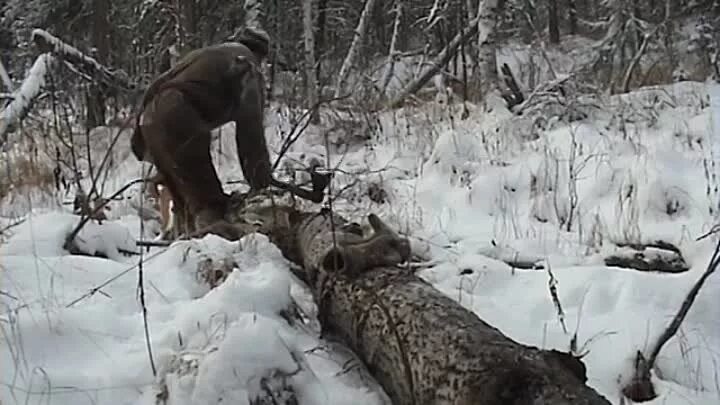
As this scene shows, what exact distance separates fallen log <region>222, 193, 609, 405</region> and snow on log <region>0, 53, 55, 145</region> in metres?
2.51

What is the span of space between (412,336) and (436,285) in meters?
1.30

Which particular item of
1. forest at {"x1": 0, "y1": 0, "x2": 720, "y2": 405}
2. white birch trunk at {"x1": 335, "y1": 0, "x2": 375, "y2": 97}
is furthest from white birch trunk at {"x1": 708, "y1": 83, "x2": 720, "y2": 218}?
white birch trunk at {"x1": 335, "y1": 0, "x2": 375, "y2": 97}

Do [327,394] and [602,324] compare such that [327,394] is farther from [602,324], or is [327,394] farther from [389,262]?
[602,324]

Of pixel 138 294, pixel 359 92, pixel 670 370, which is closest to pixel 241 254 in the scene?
pixel 138 294

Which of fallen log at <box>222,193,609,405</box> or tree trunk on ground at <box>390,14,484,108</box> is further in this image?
tree trunk on ground at <box>390,14,484,108</box>

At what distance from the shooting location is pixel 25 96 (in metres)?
5.79

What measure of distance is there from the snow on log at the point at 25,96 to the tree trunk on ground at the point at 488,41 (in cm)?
531

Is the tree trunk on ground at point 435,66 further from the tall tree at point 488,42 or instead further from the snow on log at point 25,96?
the snow on log at point 25,96

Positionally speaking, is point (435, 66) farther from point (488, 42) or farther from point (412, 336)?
point (412, 336)

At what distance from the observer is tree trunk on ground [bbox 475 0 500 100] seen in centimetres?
1012

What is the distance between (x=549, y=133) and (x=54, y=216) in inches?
184

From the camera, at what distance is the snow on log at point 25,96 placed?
18.1 ft

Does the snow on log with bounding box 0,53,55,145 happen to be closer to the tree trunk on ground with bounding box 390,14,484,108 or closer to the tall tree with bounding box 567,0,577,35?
the tree trunk on ground with bounding box 390,14,484,108

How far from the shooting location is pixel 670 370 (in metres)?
3.03
